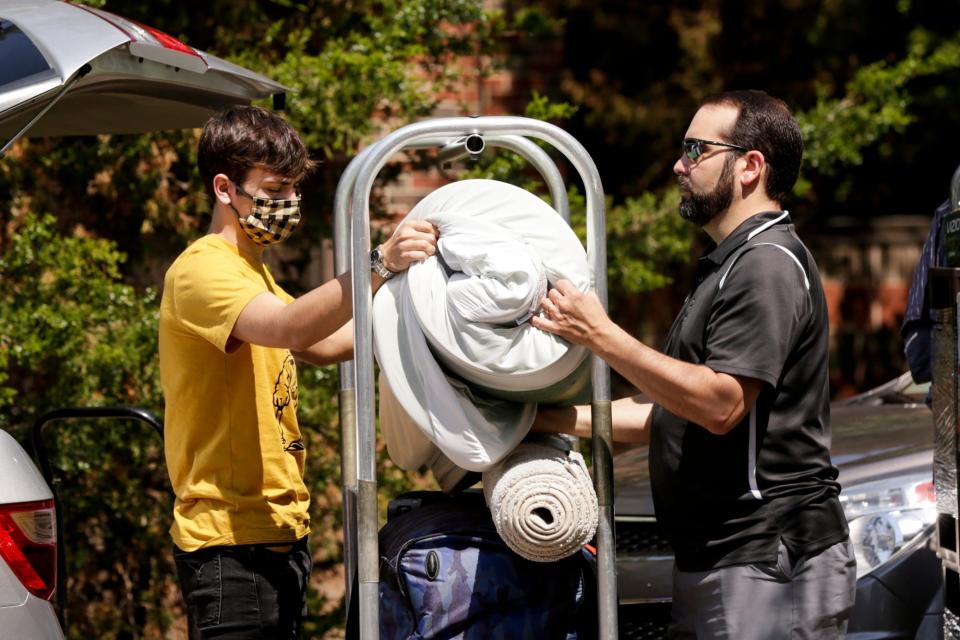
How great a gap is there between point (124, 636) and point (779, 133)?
385cm

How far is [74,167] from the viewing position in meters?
5.87

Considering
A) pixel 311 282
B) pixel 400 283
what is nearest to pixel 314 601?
pixel 311 282

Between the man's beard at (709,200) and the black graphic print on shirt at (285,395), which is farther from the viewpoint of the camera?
the black graphic print on shirt at (285,395)

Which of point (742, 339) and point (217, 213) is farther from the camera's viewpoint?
point (217, 213)

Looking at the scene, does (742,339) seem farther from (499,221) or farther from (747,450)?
(499,221)

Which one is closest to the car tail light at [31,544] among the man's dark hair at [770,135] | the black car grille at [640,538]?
the man's dark hair at [770,135]

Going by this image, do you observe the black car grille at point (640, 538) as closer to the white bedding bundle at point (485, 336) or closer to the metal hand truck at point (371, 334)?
the metal hand truck at point (371, 334)

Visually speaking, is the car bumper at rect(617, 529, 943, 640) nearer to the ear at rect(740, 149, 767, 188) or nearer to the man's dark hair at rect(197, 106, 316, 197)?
the ear at rect(740, 149, 767, 188)

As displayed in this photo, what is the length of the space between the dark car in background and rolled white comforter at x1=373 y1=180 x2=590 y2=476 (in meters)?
1.56

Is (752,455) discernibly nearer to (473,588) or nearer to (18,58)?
(473,588)

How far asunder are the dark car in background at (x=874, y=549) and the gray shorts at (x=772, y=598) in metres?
1.17

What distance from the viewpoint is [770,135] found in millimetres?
3176

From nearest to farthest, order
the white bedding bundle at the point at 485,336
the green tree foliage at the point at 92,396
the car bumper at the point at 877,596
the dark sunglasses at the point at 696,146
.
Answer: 1. the white bedding bundle at the point at 485,336
2. the dark sunglasses at the point at 696,146
3. the car bumper at the point at 877,596
4. the green tree foliage at the point at 92,396

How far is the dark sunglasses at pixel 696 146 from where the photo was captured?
3.17 m
